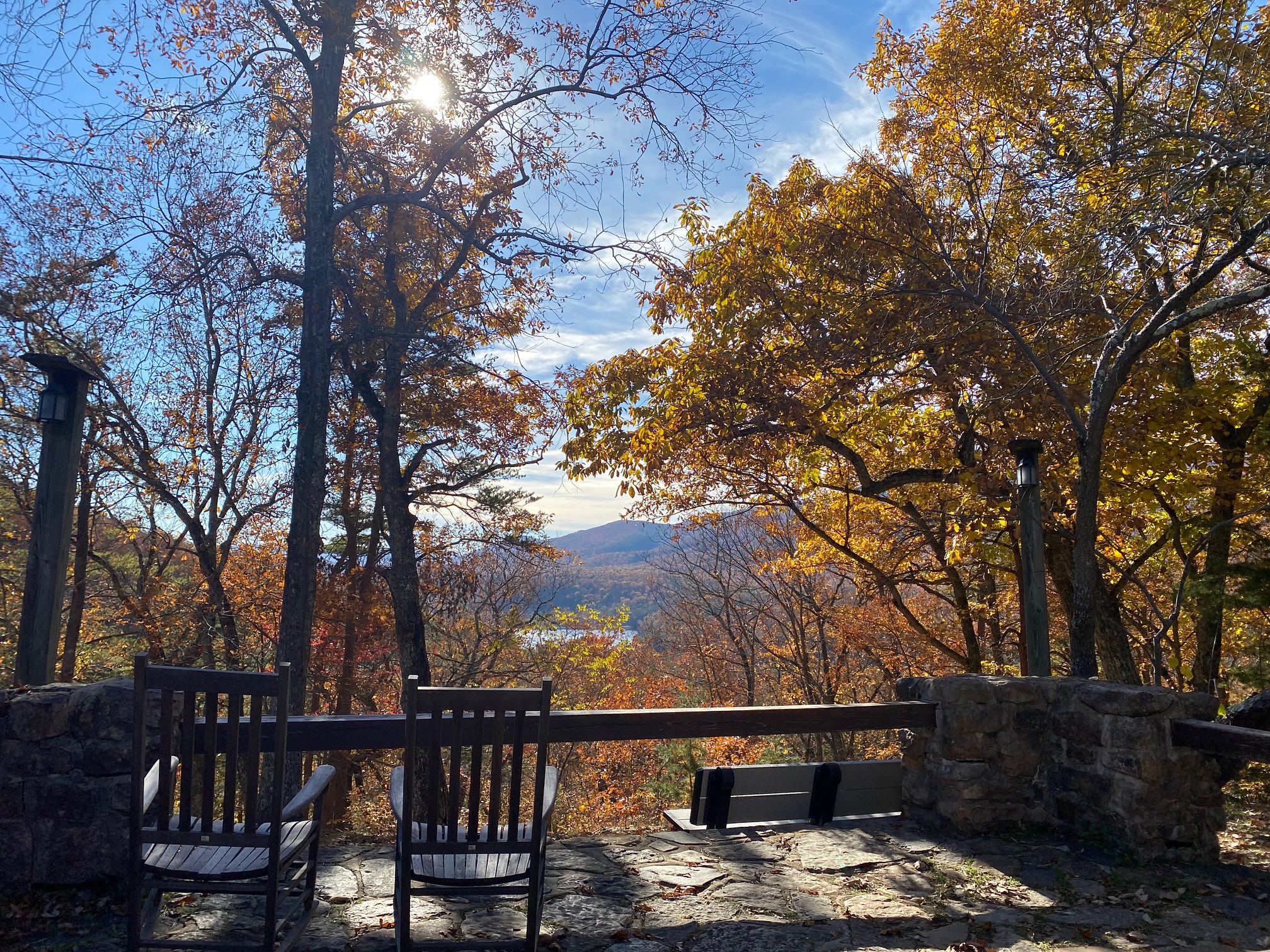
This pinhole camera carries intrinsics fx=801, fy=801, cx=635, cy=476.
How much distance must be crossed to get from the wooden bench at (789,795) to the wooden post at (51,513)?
118 inches

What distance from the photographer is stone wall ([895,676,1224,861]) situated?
3.62 m

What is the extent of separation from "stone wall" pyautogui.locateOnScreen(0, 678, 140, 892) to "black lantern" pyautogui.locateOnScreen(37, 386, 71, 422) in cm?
127

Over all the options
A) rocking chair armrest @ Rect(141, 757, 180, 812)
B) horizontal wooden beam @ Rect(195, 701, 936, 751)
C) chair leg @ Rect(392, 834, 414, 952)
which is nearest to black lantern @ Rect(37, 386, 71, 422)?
horizontal wooden beam @ Rect(195, 701, 936, 751)

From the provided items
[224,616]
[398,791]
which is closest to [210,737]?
[398,791]

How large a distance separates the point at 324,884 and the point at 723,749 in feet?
43.1

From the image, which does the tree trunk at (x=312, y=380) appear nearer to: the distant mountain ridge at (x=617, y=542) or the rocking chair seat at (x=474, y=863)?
Result: the rocking chair seat at (x=474, y=863)

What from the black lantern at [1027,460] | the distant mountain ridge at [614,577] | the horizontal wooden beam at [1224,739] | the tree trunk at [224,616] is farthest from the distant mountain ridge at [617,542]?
the horizontal wooden beam at [1224,739]

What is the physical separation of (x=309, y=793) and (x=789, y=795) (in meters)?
2.54

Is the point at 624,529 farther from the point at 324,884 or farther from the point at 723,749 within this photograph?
the point at 324,884

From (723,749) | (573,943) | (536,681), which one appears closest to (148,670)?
(573,943)

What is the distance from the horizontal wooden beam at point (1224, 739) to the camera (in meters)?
3.27

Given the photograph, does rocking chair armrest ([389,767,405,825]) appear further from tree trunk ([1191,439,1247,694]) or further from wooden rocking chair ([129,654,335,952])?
tree trunk ([1191,439,1247,694])

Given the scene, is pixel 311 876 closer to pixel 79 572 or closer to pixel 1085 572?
pixel 1085 572

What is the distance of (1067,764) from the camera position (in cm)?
405
